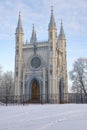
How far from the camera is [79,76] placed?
47.9 m

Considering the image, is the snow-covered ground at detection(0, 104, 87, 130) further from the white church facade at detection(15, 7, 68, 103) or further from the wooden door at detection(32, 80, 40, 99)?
the wooden door at detection(32, 80, 40, 99)

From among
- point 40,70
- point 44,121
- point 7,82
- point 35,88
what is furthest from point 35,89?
point 44,121

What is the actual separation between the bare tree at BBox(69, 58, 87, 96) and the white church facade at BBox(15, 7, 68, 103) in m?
2.52

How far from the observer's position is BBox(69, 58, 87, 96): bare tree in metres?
47.2

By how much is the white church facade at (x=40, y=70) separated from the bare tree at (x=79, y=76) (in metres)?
2.52

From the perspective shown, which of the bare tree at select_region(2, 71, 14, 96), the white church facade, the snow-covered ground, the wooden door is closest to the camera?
the snow-covered ground

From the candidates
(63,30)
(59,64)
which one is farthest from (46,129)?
(63,30)

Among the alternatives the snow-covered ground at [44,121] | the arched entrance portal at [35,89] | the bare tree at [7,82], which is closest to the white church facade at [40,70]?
the arched entrance portal at [35,89]

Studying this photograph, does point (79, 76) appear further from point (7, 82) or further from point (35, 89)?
point (7, 82)

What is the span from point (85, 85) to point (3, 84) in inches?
1090

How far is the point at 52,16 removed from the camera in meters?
50.3

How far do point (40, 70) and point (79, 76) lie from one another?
24.0 ft

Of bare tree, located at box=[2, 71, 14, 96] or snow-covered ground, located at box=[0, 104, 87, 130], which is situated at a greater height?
bare tree, located at box=[2, 71, 14, 96]

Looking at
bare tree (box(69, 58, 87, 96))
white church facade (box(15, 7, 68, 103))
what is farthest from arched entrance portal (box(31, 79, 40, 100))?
bare tree (box(69, 58, 87, 96))
